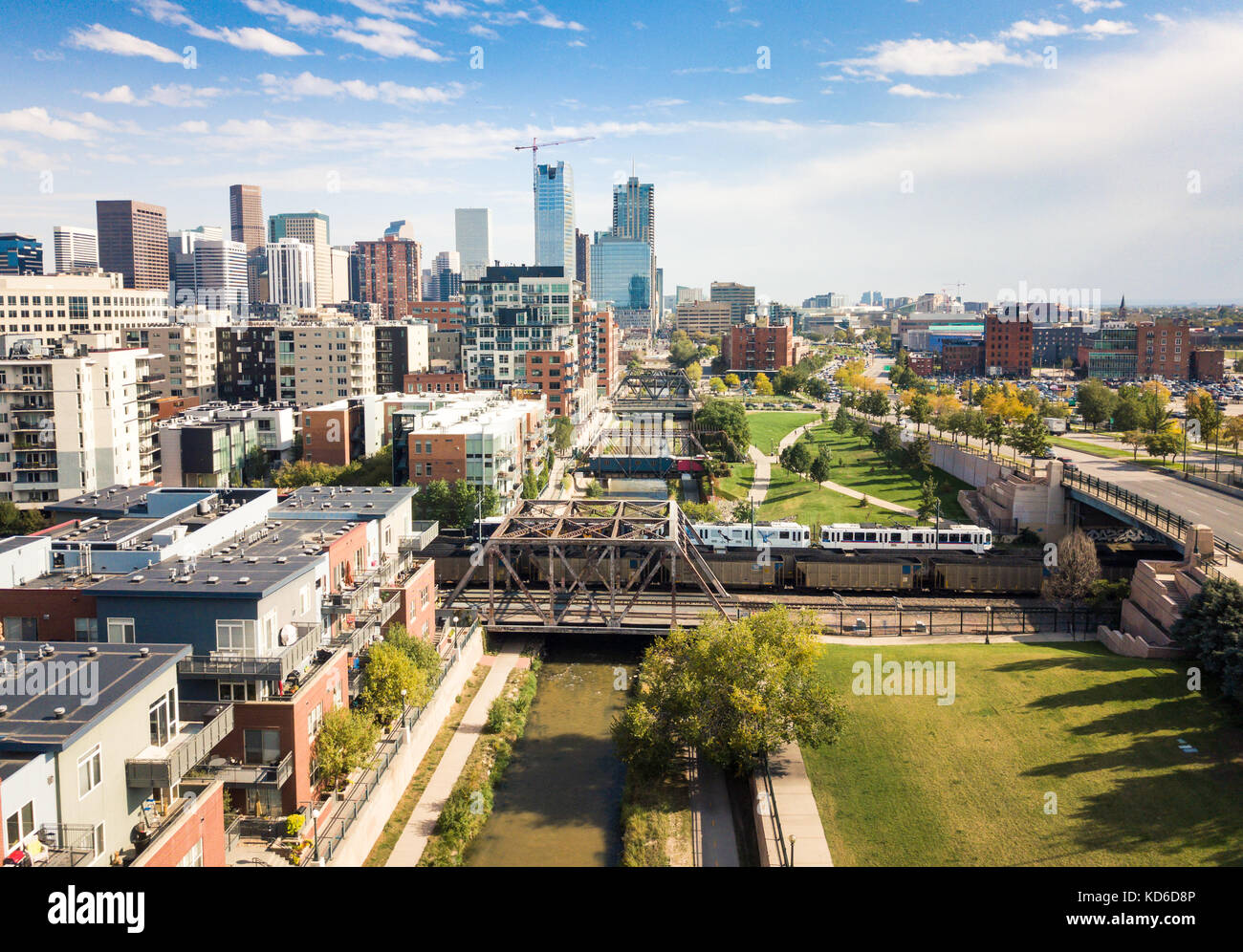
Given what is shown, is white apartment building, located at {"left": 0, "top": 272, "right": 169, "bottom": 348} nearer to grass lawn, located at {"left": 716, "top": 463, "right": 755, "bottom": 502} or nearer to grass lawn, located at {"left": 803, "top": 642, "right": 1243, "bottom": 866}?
grass lawn, located at {"left": 716, "top": 463, "right": 755, "bottom": 502}

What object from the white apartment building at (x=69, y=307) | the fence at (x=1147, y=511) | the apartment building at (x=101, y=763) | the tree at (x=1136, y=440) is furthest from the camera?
the white apartment building at (x=69, y=307)

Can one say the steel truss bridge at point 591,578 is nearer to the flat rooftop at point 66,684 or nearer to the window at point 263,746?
the window at point 263,746

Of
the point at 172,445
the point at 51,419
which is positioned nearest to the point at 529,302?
the point at 172,445

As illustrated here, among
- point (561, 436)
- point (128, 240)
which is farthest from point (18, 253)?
point (561, 436)

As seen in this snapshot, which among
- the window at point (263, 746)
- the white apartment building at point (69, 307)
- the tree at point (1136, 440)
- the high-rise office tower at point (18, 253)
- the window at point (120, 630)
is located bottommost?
the window at point (263, 746)

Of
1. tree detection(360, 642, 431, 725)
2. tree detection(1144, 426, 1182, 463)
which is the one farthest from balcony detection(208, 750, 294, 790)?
tree detection(1144, 426, 1182, 463)

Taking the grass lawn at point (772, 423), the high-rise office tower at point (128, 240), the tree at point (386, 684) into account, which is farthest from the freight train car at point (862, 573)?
the high-rise office tower at point (128, 240)
